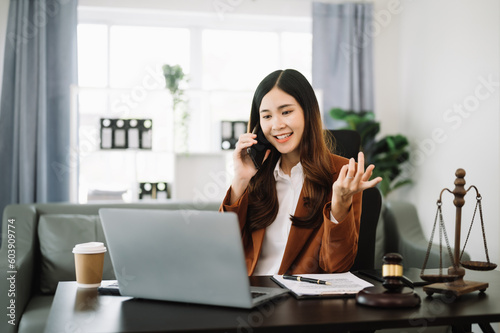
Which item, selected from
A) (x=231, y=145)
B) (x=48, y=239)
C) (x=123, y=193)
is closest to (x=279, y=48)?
(x=231, y=145)

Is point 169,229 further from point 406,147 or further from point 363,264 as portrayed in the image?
point 406,147

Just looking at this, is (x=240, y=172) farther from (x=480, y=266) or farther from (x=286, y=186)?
(x=480, y=266)

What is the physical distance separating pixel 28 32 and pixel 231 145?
1.78 meters

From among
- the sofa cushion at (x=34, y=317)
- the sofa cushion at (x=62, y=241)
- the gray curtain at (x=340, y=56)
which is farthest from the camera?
the gray curtain at (x=340, y=56)

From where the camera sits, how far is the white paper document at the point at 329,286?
3.70 ft

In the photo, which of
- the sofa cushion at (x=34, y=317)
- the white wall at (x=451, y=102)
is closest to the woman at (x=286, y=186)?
the sofa cushion at (x=34, y=317)

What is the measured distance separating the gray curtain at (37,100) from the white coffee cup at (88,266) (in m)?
2.83

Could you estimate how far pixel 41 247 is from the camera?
2873mm

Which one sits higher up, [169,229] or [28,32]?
[28,32]

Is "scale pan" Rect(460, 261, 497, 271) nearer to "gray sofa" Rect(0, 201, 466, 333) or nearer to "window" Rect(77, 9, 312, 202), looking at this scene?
"gray sofa" Rect(0, 201, 466, 333)

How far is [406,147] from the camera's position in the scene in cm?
426

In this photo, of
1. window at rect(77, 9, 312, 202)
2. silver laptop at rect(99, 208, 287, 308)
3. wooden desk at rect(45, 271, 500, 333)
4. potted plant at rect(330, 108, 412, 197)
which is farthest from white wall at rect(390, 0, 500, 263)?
silver laptop at rect(99, 208, 287, 308)

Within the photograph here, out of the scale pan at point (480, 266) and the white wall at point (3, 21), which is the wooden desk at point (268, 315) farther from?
the white wall at point (3, 21)

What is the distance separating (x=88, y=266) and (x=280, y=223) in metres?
0.68
